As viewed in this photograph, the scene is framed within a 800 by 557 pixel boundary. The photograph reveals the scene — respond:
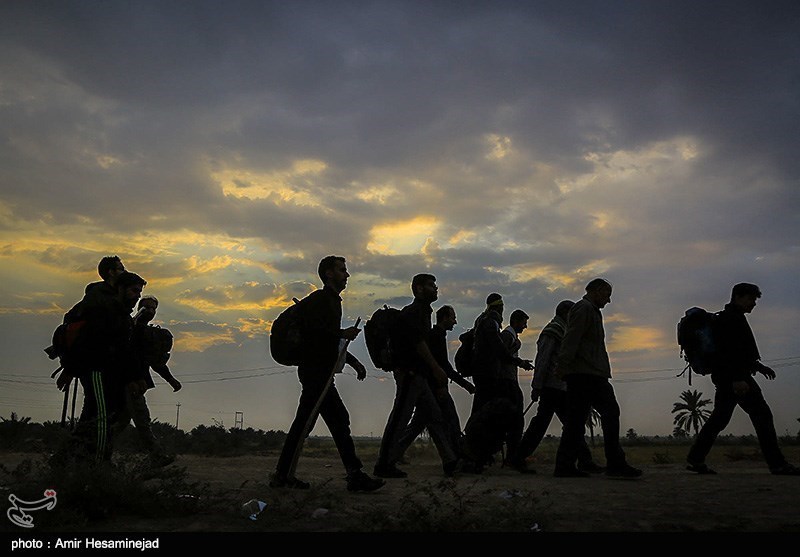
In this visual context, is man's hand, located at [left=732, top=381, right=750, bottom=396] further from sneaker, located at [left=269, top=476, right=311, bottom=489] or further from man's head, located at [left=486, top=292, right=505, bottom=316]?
sneaker, located at [left=269, top=476, right=311, bottom=489]

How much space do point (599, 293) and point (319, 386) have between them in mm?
3932

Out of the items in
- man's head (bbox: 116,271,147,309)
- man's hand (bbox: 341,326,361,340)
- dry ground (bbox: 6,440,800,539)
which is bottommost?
dry ground (bbox: 6,440,800,539)

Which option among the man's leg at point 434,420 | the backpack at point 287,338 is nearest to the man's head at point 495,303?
the man's leg at point 434,420

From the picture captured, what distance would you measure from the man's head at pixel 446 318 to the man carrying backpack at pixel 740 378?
140 inches

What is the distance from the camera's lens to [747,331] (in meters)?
8.74

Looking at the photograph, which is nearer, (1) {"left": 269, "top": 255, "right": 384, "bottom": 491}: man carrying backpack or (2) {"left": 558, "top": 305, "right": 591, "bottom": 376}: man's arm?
(1) {"left": 269, "top": 255, "right": 384, "bottom": 491}: man carrying backpack

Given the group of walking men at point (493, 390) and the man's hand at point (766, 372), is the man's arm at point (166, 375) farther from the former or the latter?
the man's hand at point (766, 372)

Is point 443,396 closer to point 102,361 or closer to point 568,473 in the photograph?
point 568,473

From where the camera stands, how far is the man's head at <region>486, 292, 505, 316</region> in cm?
1013

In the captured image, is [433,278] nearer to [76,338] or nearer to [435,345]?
[435,345]

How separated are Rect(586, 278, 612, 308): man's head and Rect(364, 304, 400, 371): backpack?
2465mm

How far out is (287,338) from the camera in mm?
6953

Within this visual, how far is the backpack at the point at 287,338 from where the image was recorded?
694 centimetres

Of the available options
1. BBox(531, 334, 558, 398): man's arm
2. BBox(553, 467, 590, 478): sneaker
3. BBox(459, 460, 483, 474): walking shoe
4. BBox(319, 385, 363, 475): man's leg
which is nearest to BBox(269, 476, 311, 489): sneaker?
BBox(319, 385, 363, 475): man's leg
